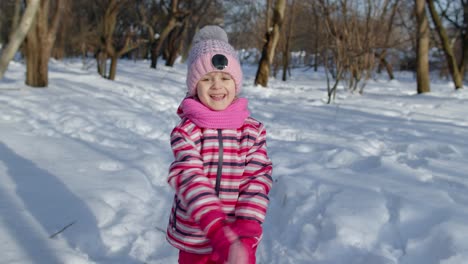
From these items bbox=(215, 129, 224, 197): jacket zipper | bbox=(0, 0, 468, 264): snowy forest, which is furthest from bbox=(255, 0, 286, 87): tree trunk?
bbox=(215, 129, 224, 197): jacket zipper

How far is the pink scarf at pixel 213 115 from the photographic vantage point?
1.44 metres

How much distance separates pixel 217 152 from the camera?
1.45 m

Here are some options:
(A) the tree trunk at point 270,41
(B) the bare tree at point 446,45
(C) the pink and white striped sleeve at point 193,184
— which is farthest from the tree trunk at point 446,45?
(C) the pink and white striped sleeve at point 193,184

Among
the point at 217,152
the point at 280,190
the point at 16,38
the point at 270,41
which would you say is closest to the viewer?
the point at 217,152

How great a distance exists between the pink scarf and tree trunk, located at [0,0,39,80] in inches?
38.7

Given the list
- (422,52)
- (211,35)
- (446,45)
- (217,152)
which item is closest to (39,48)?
(211,35)

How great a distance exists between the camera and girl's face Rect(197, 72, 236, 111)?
1.50 m

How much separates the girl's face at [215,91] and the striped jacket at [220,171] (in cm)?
10

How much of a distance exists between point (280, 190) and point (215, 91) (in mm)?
1764

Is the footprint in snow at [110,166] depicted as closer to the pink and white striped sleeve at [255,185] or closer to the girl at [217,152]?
the girl at [217,152]

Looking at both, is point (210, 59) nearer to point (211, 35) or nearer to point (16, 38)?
point (211, 35)

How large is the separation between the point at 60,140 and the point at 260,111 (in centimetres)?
354

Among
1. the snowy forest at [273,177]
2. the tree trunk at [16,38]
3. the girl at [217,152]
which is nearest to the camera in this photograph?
the girl at [217,152]

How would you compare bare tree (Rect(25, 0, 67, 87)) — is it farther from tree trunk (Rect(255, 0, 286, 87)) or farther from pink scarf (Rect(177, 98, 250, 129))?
pink scarf (Rect(177, 98, 250, 129))
